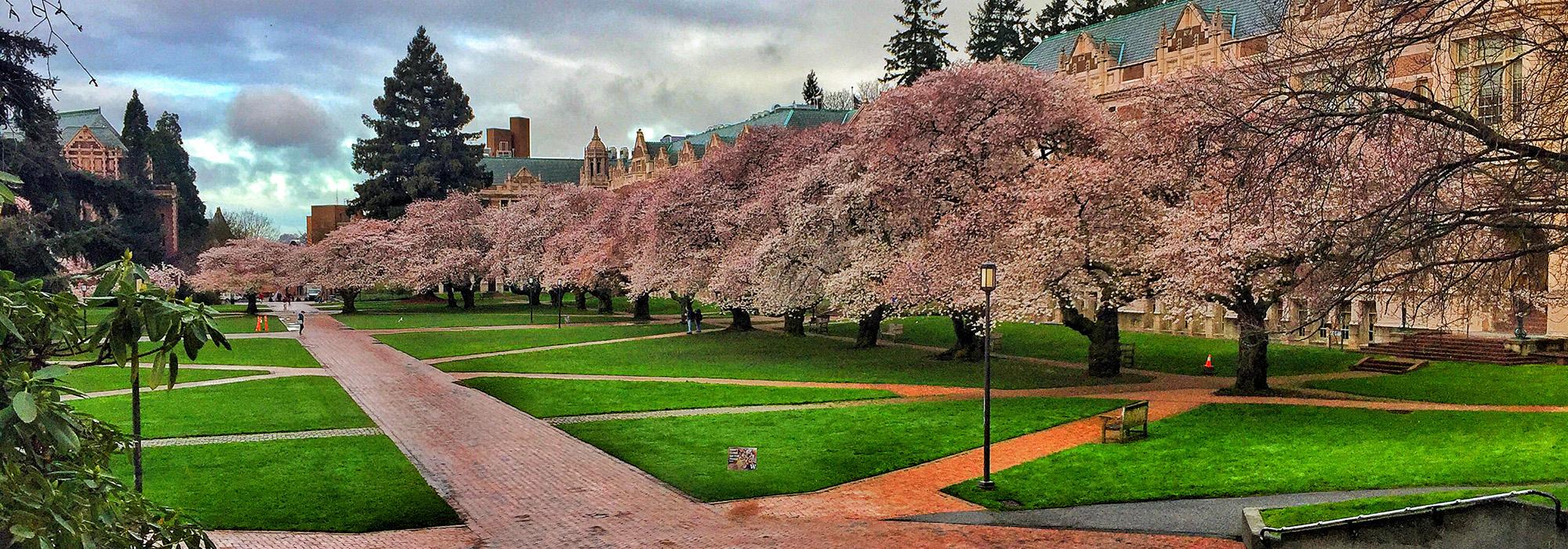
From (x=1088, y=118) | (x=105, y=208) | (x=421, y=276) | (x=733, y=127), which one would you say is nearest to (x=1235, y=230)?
(x=1088, y=118)

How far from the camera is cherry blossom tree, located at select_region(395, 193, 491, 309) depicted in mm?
73250

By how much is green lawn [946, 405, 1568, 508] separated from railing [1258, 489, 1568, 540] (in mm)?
3727

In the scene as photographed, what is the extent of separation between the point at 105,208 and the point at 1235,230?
4365 cm

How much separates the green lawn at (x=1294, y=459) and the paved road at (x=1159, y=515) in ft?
1.16

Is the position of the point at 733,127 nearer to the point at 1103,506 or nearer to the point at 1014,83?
the point at 1014,83

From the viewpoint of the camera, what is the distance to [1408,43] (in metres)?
9.25

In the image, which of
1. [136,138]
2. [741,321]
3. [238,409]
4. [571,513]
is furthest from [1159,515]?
[136,138]

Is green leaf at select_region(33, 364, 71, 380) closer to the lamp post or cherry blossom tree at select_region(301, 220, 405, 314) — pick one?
the lamp post

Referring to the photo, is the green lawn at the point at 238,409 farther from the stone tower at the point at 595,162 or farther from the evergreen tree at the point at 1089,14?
the stone tower at the point at 595,162

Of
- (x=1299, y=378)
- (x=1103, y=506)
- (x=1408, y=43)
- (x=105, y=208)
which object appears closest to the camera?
(x=1408, y=43)

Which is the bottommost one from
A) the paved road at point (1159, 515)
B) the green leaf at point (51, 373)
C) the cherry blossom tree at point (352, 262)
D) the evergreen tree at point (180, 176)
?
the paved road at point (1159, 515)

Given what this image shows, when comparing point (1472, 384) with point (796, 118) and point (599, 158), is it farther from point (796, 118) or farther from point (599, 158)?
point (599, 158)

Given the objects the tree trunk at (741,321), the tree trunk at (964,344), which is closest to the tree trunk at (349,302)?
the tree trunk at (741,321)

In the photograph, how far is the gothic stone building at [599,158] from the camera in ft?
287
